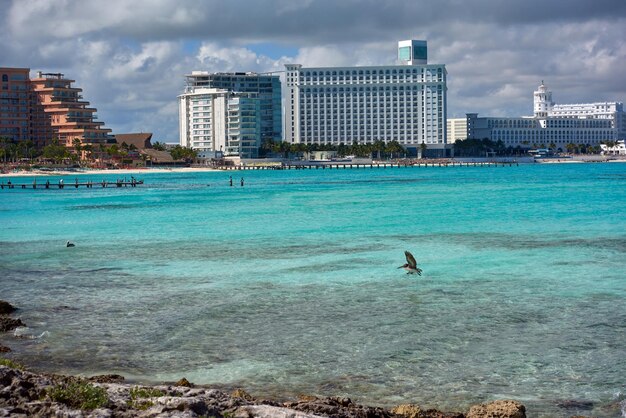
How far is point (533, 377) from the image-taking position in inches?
672

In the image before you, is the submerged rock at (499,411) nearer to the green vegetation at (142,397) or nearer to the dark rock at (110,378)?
the green vegetation at (142,397)

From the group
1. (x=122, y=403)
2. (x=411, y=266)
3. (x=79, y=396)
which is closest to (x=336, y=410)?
(x=122, y=403)

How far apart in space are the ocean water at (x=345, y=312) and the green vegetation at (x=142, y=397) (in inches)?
171

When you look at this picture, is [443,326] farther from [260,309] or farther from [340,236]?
[340,236]

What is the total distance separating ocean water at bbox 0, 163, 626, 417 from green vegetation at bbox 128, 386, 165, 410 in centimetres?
434

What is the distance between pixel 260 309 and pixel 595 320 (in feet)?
29.7

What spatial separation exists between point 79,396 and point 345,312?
1342 centimetres

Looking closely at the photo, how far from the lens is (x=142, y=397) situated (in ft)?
37.8

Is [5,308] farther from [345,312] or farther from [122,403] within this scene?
[122,403]

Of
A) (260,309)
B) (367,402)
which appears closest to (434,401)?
(367,402)

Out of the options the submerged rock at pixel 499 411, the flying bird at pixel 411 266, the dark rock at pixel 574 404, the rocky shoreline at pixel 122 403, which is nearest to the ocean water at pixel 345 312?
A: the dark rock at pixel 574 404

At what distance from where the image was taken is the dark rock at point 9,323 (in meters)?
21.9

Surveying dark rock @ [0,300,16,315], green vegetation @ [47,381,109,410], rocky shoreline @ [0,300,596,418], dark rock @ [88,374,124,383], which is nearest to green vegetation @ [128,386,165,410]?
rocky shoreline @ [0,300,596,418]

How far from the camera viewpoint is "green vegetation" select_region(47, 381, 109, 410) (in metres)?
10.6
